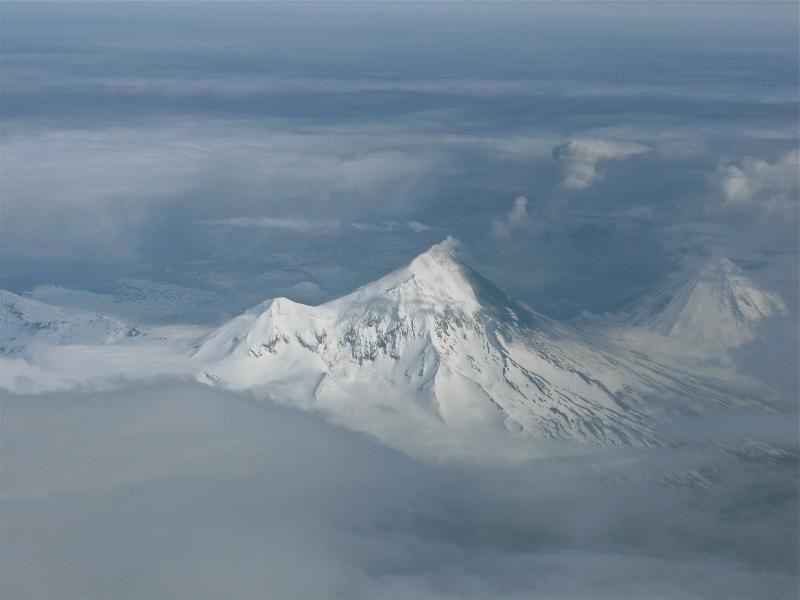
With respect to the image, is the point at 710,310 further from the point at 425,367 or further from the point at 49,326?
the point at 49,326

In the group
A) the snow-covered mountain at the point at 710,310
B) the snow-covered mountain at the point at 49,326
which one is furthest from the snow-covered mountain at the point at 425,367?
the snow-covered mountain at the point at 49,326

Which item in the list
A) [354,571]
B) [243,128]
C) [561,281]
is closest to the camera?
[354,571]

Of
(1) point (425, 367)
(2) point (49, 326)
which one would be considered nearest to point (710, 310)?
(1) point (425, 367)

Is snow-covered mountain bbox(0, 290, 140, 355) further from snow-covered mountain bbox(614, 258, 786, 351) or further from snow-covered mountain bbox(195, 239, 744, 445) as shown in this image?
snow-covered mountain bbox(614, 258, 786, 351)

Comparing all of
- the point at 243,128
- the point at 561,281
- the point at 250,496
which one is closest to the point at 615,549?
the point at 250,496

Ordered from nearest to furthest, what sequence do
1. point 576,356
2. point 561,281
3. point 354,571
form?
point 354,571
point 576,356
point 561,281

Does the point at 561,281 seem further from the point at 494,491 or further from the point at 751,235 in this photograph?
the point at 494,491
